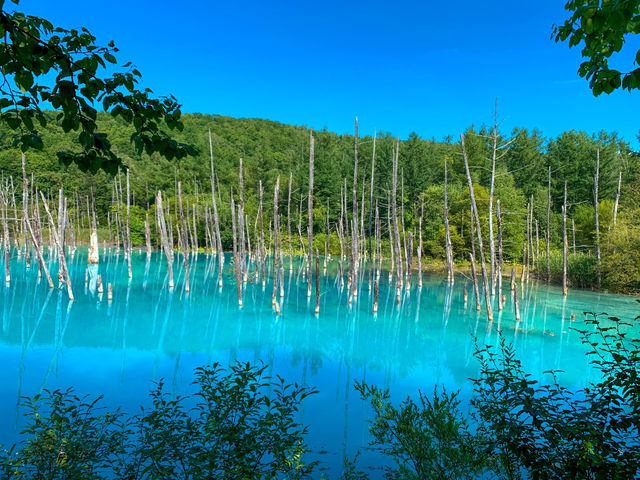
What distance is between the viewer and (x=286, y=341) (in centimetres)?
1352

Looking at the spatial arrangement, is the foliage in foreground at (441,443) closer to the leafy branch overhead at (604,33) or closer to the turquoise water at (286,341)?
the leafy branch overhead at (604,33)

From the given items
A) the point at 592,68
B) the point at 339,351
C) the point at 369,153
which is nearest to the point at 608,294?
the point at 339,351

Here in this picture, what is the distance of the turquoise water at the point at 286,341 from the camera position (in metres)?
8.70

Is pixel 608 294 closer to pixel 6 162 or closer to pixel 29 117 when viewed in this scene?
pixel 29 117

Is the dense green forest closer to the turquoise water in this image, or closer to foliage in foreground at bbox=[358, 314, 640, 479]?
the turquoise water

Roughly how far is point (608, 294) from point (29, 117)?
100 ft

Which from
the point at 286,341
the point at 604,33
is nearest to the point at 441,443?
the point at 604,33

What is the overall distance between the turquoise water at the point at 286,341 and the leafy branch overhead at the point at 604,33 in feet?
19.3

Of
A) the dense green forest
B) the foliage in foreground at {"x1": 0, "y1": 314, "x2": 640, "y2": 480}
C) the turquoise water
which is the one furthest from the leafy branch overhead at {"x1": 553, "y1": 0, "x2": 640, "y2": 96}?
the dense green forest

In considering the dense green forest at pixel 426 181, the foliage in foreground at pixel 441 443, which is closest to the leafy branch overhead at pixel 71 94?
the foliage in foreground at pixel 441 443

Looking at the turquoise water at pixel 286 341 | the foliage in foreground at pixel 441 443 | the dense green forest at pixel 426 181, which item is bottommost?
the turquoise water at pixel 286 341

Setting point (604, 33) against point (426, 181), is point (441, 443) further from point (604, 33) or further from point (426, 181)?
point (426, 181)

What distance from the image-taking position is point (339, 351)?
41.8ft

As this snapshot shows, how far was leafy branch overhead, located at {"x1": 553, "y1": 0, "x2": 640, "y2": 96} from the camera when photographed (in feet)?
6.57
